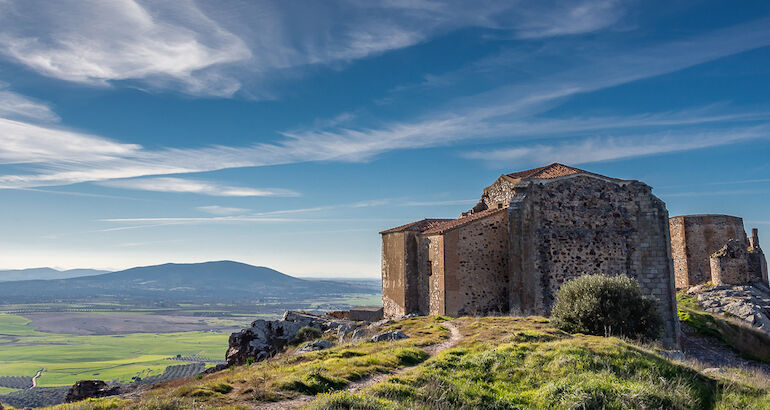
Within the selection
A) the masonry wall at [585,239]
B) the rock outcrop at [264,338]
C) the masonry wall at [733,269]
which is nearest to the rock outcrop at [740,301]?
the masonry wall at [733,269]

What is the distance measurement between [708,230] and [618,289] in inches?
1069

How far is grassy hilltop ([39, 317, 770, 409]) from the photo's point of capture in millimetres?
8635

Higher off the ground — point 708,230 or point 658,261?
point 708,230

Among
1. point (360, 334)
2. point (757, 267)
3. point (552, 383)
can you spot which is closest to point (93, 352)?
point (360, 334)

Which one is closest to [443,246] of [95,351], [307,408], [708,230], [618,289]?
[618,289]

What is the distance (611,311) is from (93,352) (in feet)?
376

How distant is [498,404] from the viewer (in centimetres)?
919

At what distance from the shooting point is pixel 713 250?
3656 cm

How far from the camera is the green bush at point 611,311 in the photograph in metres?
15.2

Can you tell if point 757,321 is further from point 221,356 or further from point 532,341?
point 221,356

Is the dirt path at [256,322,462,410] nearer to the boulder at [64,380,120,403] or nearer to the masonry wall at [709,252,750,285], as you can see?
the boulder at [64,380,120,403]

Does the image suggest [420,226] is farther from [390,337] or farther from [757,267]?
[757,267]

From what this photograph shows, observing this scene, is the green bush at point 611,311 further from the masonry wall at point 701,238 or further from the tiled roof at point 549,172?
the masonry wall at point 701,238

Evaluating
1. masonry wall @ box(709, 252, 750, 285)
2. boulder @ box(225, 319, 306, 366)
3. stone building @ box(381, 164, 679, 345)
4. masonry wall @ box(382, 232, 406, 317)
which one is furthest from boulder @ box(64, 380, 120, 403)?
masonry wall @ box(709, 252, 750, 285)
